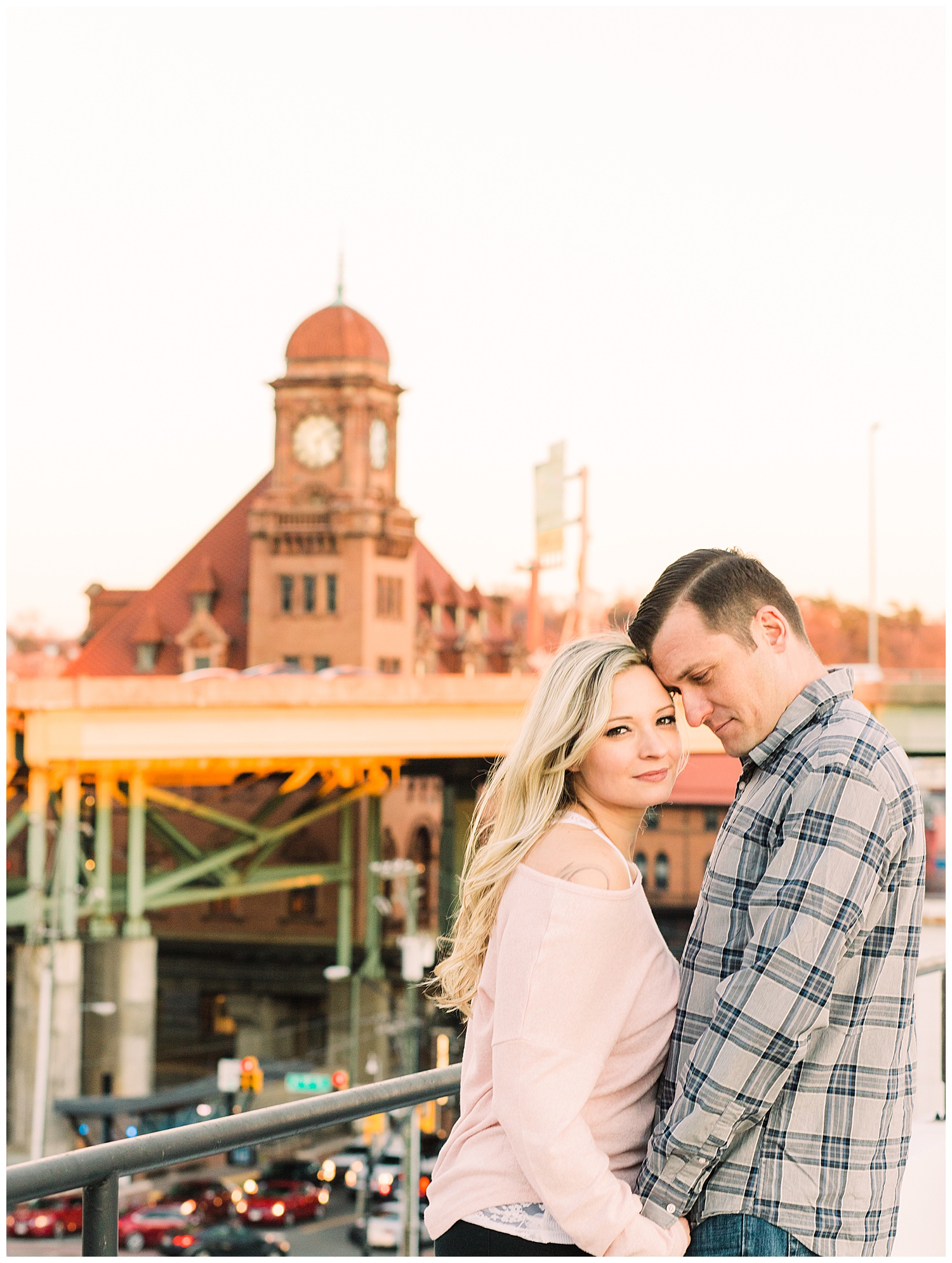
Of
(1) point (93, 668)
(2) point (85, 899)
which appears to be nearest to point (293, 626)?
(1) point (93, 668)

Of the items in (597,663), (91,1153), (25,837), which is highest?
(597,663)

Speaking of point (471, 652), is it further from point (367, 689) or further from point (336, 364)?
point (367, 689)

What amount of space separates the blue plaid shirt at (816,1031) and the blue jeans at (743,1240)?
2 centimetres

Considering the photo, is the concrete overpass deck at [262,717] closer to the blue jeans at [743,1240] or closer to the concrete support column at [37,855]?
the concrete support column at [37,855]

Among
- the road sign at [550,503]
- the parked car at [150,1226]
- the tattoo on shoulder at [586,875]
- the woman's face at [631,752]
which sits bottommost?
the parked car at [150,1226]

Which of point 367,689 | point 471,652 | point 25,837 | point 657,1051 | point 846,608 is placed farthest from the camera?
point 846,608

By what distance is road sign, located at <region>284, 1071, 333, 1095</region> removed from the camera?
3916cm

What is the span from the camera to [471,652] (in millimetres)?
72000

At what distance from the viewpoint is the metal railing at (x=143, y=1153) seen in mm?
2826

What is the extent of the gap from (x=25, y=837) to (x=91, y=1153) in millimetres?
65446

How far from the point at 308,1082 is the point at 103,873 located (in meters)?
8.96

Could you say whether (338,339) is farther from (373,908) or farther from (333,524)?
(373,908)

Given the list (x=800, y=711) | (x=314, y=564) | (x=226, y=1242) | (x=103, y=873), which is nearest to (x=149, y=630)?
(x=314, y=564)

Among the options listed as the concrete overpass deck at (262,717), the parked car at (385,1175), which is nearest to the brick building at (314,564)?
the concrete overpass deck at (262,717)
